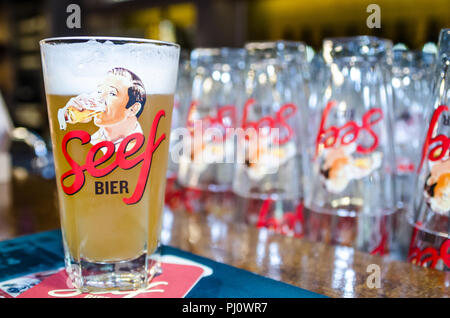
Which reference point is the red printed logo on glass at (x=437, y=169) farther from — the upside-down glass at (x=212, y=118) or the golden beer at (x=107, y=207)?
the upside-down glass at (x=212, y=118)

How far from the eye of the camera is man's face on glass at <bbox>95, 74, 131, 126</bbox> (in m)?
0.46

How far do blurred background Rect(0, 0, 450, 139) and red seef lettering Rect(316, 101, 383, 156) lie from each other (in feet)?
0.46

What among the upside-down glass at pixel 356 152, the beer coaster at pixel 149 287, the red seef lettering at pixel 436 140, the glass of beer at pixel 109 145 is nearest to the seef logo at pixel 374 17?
the upside-down glass at pixel 356 152

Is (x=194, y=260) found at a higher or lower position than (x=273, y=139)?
lower

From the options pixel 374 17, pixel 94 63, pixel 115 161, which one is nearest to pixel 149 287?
pixel 115 161

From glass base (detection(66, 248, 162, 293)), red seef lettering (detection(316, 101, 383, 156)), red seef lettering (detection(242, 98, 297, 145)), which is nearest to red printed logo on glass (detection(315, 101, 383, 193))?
red seef lettering (detection(316, 101, 383, 156))

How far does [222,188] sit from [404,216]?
38 centimetres

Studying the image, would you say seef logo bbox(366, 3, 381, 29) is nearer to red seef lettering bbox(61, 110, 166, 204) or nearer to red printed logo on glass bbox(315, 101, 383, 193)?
red printed logo on glass bbox(315, 101, 383, 193)

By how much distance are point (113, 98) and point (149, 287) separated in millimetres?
213

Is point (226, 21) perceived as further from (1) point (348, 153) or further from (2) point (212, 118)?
(1) point (348, 153)

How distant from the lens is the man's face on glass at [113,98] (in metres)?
0.46

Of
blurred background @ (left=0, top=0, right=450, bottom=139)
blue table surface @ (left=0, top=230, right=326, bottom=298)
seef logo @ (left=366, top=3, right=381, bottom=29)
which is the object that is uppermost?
blurred background @ (left=0, top=0, right=450, bottom=139)

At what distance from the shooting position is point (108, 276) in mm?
503
